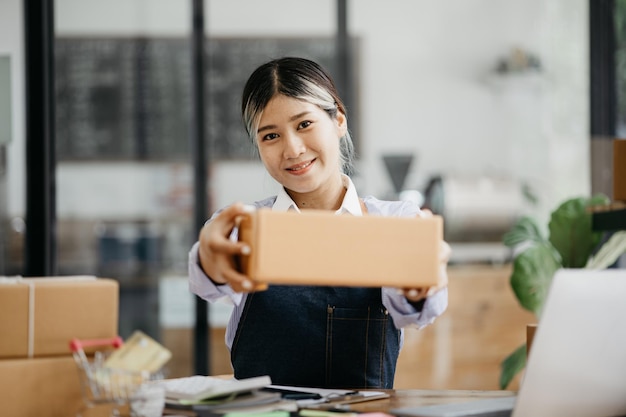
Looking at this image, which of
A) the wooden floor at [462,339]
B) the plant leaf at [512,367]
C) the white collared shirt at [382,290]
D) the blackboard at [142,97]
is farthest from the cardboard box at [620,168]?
the blackboard at [142,97]

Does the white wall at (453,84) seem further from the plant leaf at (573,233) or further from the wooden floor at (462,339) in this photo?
the plant leaf at (573,233)

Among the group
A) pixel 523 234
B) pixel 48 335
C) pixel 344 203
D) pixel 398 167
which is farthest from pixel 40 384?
pixel 398 167

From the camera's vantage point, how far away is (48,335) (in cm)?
251

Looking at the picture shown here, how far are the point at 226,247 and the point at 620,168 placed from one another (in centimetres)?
150

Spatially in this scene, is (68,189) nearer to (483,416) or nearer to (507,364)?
(507,364)

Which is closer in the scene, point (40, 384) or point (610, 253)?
point (40, 384)

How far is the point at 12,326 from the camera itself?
249 cm

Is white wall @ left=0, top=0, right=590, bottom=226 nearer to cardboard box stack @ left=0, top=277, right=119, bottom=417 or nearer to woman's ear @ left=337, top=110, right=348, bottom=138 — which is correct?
cardboard box stack @ left=0, top=277, right=119, bottom=417

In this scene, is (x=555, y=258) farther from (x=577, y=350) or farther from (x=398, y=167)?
(x=577, y=350)

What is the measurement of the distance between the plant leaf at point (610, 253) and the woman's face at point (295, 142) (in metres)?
2.22

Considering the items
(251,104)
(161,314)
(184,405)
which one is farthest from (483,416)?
(161,314)

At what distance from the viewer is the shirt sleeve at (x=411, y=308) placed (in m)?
1.72

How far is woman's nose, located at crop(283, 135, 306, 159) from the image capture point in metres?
1.87

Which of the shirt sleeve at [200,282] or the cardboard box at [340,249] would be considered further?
the shirt sleeve at [200,282]
